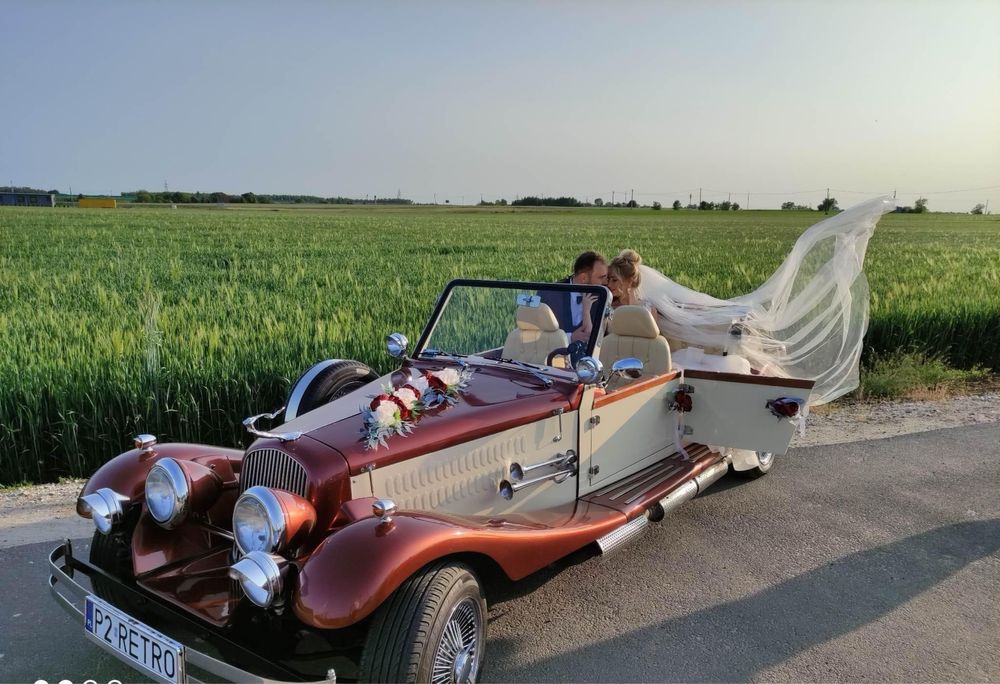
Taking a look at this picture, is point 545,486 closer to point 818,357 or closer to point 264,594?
point 264,594

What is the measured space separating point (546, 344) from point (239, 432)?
3445 mm

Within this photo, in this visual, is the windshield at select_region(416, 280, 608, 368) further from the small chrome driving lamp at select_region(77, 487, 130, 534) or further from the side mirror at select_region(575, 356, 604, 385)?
the small chrome driving lamp at select_region(77, 487, 130, 534)

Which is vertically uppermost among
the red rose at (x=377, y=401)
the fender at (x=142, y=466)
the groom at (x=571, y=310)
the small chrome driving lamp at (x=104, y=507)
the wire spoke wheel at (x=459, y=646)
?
the groom at (x=571, y=310)

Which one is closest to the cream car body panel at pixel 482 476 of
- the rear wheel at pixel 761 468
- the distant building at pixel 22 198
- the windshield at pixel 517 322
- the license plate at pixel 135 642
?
the windshield at pixel 517 322

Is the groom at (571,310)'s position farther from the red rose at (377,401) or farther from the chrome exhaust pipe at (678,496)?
the red rose at (377,401)

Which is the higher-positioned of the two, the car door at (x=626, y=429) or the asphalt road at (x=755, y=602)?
the car door at (x=626, y=429)

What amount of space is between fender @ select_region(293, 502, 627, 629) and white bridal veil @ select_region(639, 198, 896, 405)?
139 inches

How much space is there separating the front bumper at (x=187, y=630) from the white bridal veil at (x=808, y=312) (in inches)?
174

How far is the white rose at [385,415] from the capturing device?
10.8 feet

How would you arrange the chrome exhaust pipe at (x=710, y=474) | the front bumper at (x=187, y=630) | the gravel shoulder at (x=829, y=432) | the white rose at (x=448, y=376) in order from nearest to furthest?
the front bumper at (x=187, y=630)
the white rose at (x=448, y=376)
the gravel shoulder at (x=829, y=432)
the chrome exhaust pipe at (x=710, y=474)

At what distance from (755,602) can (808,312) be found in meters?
3.44

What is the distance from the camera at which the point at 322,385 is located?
4969 millimetres

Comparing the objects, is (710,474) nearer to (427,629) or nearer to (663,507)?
(663,507)

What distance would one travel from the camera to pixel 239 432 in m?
6.38
